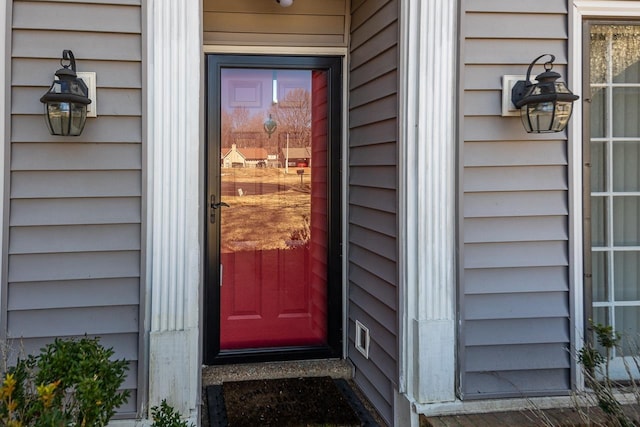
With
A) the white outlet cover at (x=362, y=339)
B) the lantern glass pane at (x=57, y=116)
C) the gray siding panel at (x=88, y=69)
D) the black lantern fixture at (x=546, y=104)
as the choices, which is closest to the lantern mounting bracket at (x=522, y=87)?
the black lantern fixture at (x=546, y=104)

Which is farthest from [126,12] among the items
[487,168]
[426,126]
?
[487,168]

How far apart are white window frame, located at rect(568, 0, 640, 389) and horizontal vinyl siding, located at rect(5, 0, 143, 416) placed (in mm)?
2014

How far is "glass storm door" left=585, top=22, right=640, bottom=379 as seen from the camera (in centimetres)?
259

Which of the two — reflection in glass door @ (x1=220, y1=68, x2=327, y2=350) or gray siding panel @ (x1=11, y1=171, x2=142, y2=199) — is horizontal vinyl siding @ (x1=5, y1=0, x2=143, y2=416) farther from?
reflection in glass door @ (x1=220, y1=68, x2=327, y2=350)

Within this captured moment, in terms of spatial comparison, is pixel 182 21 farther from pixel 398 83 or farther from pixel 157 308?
pixel 157 308

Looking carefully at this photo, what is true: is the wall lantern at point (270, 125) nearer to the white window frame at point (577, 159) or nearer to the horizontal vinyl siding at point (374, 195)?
the horizontal vinyl siding at point (374, 195)

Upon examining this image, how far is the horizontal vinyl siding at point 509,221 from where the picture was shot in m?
2.36

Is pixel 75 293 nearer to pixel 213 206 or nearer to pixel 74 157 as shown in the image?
pixel 74 157

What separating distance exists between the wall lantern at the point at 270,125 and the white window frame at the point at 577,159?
1679 millimetres

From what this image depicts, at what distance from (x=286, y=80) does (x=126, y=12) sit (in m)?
1.18

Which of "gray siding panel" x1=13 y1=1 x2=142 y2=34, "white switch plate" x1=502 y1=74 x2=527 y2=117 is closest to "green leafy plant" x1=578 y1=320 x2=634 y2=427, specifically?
"white switch plate" x1=502 y1=74 x2=527 y2=117

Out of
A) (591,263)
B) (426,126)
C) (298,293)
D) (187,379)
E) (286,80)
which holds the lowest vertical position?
(187,379)

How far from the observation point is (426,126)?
7.63 ft

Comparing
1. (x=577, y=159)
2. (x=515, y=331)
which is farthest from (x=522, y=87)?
(x=515, y=331)
